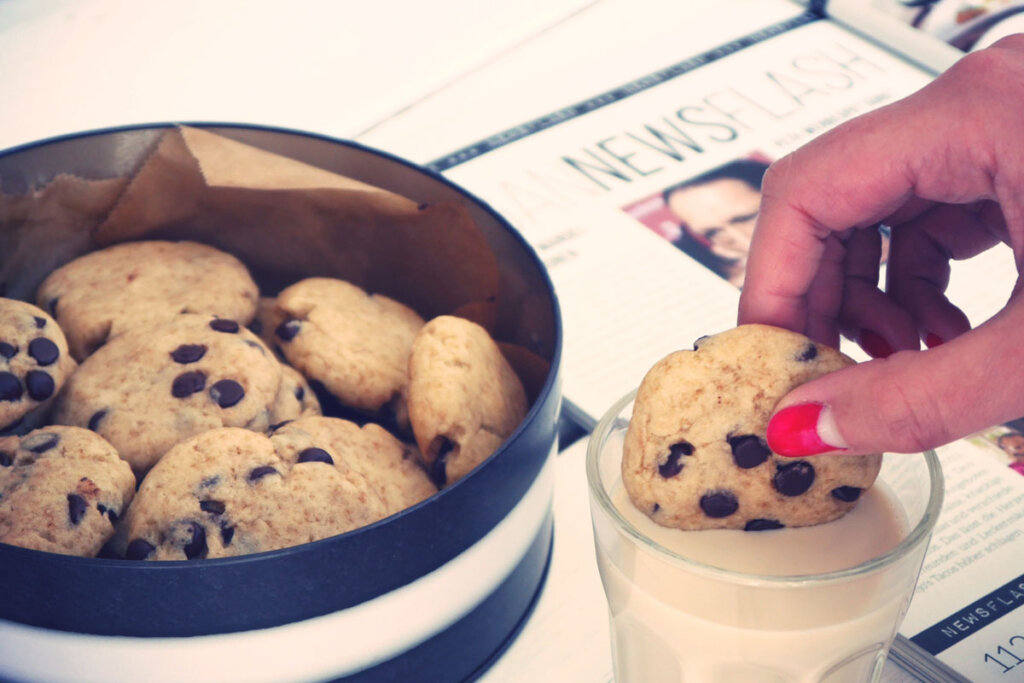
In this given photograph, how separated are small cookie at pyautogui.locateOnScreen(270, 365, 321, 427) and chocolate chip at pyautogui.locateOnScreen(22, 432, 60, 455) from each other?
0.13 meters

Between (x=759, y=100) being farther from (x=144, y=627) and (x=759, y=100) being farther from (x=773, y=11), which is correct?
(x=144, y=627)

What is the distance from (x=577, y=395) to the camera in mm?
782

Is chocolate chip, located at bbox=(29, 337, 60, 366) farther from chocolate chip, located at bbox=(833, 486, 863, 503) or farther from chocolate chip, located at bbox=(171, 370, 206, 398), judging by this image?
chocolate chip, located at bbox=(833, 486, 863, 503)

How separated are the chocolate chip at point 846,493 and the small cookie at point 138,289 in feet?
1.42

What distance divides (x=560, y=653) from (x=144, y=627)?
26 centimetres

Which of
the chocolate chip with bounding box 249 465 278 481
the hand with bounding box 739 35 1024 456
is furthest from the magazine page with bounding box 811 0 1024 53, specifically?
the chocolate chip with bounding box 249 465 278 481

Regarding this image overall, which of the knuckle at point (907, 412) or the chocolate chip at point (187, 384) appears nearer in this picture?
the knuckle at point (907, 412)

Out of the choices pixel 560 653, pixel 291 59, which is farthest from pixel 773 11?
pixel 560 653

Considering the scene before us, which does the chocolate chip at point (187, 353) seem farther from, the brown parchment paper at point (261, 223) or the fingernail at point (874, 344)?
the fingernail at point (874, 344)

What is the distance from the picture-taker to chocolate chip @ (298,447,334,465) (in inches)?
22.2

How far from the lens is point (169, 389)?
63cm

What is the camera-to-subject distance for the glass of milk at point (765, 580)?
1.47 ft

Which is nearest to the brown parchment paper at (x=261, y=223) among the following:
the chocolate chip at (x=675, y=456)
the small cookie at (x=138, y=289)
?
the small cookie at (x=138, y=289)

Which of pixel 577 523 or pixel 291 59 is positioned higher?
pixel 291 59
